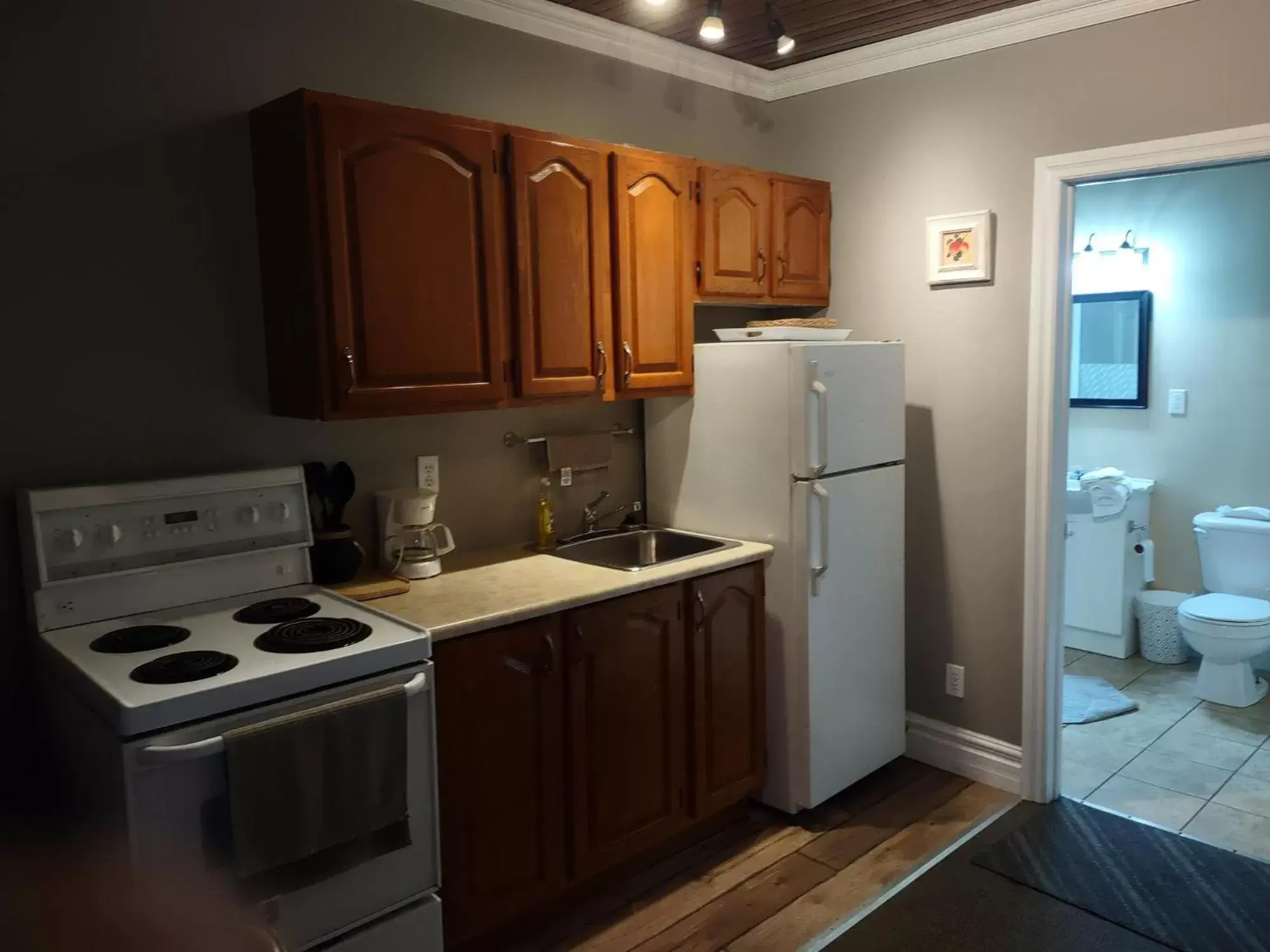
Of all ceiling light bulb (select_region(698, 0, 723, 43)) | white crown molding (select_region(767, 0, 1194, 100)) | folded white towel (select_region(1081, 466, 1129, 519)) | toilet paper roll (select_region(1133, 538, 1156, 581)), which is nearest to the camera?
ceiling light bulb (select_region(698, 0, 723, 43))

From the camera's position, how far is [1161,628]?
443 cm

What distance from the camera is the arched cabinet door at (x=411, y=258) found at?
2.21 metres

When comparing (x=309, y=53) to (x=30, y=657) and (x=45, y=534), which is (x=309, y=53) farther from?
(x=30, y=657)

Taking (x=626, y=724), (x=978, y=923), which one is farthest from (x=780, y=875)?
(x=626, y=724)

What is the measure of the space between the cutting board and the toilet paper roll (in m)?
3.57

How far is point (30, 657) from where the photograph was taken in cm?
211

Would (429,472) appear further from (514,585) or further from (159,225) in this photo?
(159,225)

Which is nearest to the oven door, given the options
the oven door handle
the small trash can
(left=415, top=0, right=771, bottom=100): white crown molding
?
the oven door handle

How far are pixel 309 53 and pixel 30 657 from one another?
5.27ft

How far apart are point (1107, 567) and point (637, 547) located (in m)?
2.56

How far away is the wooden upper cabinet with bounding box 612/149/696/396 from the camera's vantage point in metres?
2.82

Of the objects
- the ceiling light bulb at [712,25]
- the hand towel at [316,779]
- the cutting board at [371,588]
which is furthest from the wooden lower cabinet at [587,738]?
the ceiling light bulb at [712,25]

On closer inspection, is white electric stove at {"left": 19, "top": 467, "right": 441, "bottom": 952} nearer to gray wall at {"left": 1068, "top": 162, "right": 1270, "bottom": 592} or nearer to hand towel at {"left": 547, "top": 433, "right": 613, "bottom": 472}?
hand towel at {"left": 547, "top": 433, "right": 613, "bottom": 472}

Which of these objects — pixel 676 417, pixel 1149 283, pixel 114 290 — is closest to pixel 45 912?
pixel 114 290
